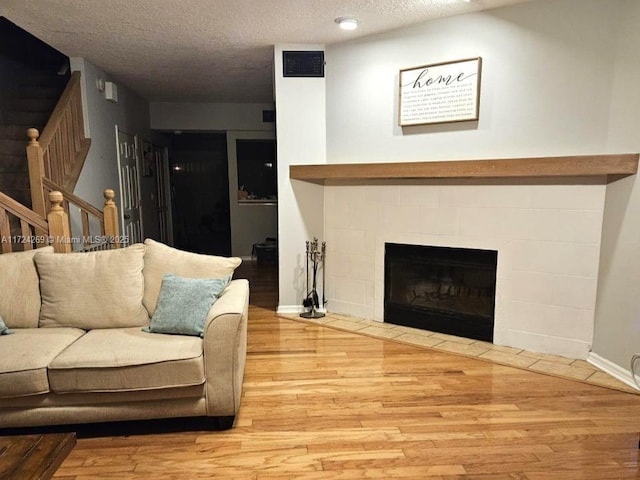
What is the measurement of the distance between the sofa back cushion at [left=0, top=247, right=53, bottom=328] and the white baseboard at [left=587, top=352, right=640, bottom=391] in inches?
145

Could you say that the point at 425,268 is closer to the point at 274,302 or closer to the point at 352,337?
the point at 352,337

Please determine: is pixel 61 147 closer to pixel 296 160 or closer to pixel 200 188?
pixel 296 160

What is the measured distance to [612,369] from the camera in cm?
279

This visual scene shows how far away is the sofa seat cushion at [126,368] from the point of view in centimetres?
203

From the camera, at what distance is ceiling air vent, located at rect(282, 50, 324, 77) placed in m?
3.88

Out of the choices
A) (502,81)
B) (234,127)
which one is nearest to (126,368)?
(502,81)

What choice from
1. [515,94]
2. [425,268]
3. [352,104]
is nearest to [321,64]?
[352,104]

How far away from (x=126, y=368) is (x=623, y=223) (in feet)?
10.1

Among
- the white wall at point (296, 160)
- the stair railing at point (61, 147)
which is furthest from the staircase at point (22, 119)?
the white wall at point (296, 160)

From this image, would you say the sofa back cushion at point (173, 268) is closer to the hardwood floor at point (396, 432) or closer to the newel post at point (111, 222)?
the hardwood floor at point (396, 432)

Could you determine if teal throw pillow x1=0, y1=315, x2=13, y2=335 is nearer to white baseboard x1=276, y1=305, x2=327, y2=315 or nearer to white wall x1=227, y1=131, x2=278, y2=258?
white baseboard x1=276, y1=305, x2=327, y2=315

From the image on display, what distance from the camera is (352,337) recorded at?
140 inches

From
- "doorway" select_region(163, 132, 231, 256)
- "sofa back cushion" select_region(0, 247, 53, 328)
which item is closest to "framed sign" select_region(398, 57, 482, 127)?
"sofa back cushion" select_region(0, 247, 53, 328)

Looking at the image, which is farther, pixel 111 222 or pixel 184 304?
pixel 111 222
